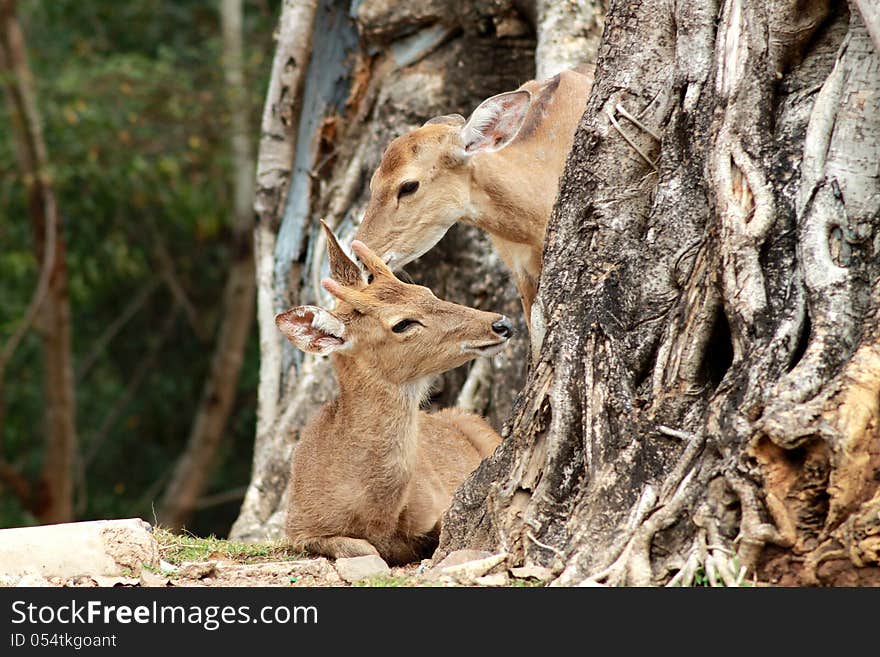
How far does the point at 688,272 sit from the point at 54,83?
13.0m

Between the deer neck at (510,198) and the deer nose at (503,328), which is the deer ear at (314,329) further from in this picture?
the deer neck at (510,198)

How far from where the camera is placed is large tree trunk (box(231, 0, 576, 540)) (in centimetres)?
1002

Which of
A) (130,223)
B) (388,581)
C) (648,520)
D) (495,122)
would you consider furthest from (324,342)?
(130,223)

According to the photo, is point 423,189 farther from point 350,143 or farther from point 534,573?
point 534,573

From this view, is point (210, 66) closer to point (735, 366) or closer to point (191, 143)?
point (191, 143)

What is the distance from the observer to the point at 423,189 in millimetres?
8219

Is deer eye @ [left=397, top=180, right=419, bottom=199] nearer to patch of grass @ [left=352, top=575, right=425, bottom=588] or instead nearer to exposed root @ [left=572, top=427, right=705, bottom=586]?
patch of grass @ [left=352, top=575, right=425, bottom=588]

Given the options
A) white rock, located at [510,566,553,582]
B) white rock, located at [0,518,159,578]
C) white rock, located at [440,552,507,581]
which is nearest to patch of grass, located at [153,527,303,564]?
white rock, located at [0,518,159,578]

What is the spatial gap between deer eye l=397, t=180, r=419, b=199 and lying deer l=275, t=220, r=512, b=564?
0.88m

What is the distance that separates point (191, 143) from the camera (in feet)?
56.0

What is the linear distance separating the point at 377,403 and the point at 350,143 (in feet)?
12.5

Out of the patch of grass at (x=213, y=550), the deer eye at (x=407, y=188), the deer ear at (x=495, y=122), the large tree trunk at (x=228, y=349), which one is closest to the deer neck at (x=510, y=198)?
the deer ear at (x=495, y=122)

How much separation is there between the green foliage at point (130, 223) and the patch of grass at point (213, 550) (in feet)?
30.8

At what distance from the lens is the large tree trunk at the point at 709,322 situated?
→ 4.73 m
